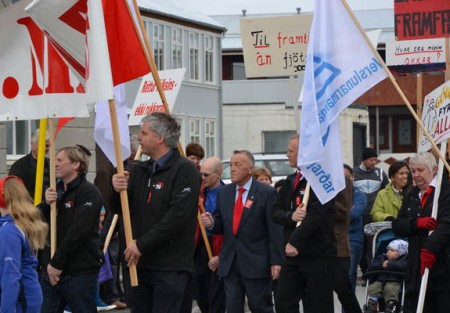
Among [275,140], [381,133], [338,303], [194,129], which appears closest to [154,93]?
[338,303]

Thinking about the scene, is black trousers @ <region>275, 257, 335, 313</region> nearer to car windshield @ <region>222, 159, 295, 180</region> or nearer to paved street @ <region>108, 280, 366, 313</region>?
paved street @ <region>108, 280, 366, 313</region>

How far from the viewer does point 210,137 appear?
152 ft

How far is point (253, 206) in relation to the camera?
37.3 feet

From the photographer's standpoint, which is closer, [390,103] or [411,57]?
[411,57]

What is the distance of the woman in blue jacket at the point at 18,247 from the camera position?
8383mm

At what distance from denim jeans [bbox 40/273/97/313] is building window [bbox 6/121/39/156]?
41.4 ft

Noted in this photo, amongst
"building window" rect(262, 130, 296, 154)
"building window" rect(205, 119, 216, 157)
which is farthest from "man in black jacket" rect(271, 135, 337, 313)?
"building window" rect(262, 130, 296, 154)

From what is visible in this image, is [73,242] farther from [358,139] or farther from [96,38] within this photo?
[358,139]

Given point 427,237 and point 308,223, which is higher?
point 308,223

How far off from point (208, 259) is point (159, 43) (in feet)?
100

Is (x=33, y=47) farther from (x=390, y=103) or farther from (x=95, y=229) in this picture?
(x=390, y=103)

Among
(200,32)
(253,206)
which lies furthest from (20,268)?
(200,32)

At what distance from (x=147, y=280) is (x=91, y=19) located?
79.0 inches

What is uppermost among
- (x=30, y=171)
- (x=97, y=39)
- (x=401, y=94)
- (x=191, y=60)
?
(x=191, y=60)
